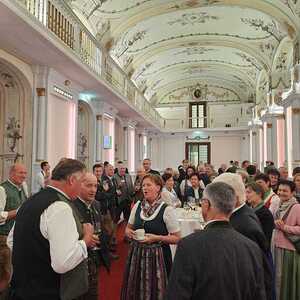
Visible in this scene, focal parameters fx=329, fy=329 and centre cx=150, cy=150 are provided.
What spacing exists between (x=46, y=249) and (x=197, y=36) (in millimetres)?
13522

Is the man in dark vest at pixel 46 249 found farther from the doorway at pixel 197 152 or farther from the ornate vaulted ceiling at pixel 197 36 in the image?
the doorway at pixel 197 152

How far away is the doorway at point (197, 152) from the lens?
2483cm

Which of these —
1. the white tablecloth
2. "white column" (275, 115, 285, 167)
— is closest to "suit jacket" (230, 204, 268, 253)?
the white tablecloth

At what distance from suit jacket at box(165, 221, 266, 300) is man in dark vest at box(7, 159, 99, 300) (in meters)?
0.62

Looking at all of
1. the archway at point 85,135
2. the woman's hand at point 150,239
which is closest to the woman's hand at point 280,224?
the woman's hand at point 150,239

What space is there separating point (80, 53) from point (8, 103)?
2.18 metres

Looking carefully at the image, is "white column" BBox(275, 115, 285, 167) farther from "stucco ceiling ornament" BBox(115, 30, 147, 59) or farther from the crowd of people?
the crowd of people

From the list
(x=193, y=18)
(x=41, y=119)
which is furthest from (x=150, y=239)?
(x=193, y=18)

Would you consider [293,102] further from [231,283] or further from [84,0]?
[231,283]

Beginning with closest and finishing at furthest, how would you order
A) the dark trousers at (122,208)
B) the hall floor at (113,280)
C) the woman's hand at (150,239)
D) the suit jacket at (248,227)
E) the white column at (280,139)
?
1. the suit jacket at (248,227)
2. the woman's hand at (150,239)
3. the hall floor at (113,280)
4. the dark trousers at (122,208)
5. the white column at (280,139)

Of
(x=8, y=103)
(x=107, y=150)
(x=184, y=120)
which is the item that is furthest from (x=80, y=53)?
(x=184, y=120)

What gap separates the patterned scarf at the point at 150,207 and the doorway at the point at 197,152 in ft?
71.7

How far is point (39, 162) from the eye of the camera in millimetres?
7402

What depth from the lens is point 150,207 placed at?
10.2 feet
